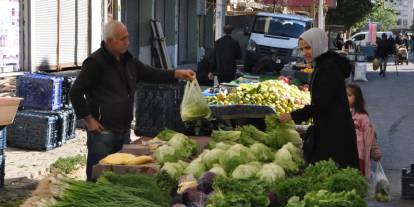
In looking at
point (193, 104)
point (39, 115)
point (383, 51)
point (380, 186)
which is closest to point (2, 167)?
point (39, 115)

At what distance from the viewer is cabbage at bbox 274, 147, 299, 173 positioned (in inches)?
200

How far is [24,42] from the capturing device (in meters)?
13.4

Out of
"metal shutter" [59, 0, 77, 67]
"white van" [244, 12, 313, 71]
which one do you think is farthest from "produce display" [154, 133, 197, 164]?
"white van" [244, 12, 313, 71]

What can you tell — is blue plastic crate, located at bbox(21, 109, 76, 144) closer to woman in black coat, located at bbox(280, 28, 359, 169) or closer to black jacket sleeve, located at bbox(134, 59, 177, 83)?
black jacket sleeve, located at bbox(134, 59, 177, 83)

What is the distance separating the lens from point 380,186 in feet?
26.4

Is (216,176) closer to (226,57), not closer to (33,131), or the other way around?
(33,131)

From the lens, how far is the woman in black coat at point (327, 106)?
545cm

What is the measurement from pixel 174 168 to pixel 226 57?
8721 millimetres

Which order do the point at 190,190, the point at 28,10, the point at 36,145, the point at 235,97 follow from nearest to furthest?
the point at 190,190, the point at 235,97, the point at 36,145, the point at 28,10

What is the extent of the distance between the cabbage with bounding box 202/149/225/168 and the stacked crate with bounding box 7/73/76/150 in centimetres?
583

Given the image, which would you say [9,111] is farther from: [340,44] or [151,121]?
[340,44]

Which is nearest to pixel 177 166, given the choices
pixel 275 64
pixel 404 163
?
pixel 404 163

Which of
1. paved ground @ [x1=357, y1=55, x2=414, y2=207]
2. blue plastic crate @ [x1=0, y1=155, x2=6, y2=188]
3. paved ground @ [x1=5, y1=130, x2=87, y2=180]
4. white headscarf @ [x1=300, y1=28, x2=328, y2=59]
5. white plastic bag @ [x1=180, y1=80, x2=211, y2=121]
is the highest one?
white headscarf @ [x1=300, y1=28, x2=328, y2=59]

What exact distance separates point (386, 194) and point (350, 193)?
4.67 m
